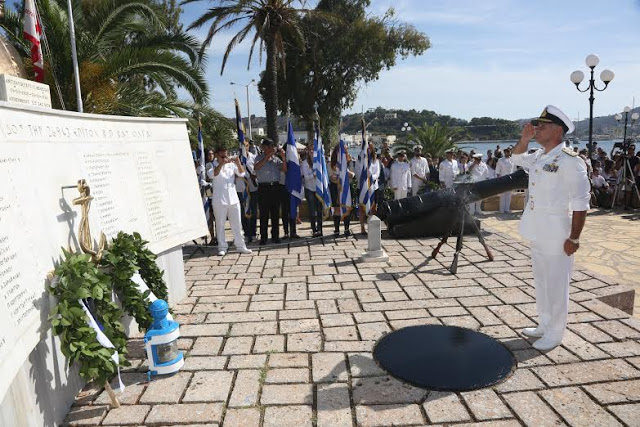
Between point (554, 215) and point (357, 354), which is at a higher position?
point (554, 215)

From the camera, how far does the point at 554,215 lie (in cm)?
334

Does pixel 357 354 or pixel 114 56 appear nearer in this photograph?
pixel 357 354

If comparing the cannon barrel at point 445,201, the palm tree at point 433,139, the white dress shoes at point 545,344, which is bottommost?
the white dress shoes at point 545,344

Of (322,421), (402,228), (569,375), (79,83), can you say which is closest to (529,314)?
(569,375)

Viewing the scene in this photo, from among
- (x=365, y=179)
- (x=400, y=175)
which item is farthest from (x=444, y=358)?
(x=400, y=175)

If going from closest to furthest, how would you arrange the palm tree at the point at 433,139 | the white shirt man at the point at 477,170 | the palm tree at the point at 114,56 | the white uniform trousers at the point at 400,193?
the palm tree at the point at 114,56, the white uniform trousers at the point at 400,193, the white shirt man at the point at 477,170, the palm tree at the point at 433,139

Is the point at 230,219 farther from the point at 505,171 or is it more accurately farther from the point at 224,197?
the point at 505,171

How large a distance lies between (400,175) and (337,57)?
1382cm

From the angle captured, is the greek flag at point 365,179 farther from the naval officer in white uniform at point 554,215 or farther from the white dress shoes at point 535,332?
the white dress shoes at point 535,332

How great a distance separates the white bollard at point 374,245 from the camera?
243 inches

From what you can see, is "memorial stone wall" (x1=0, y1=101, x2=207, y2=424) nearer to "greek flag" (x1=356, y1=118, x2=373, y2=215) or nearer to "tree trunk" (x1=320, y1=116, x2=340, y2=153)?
"greek flag" (x1=356, y1=118, x2=373, y2=215)

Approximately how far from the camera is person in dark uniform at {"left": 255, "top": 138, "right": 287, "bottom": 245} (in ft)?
24.5

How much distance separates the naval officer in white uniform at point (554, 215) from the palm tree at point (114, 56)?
884 centimetres

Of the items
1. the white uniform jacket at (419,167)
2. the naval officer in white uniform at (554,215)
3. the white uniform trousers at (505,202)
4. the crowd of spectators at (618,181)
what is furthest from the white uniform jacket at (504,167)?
the naval officer in white uniform at (554,215)
